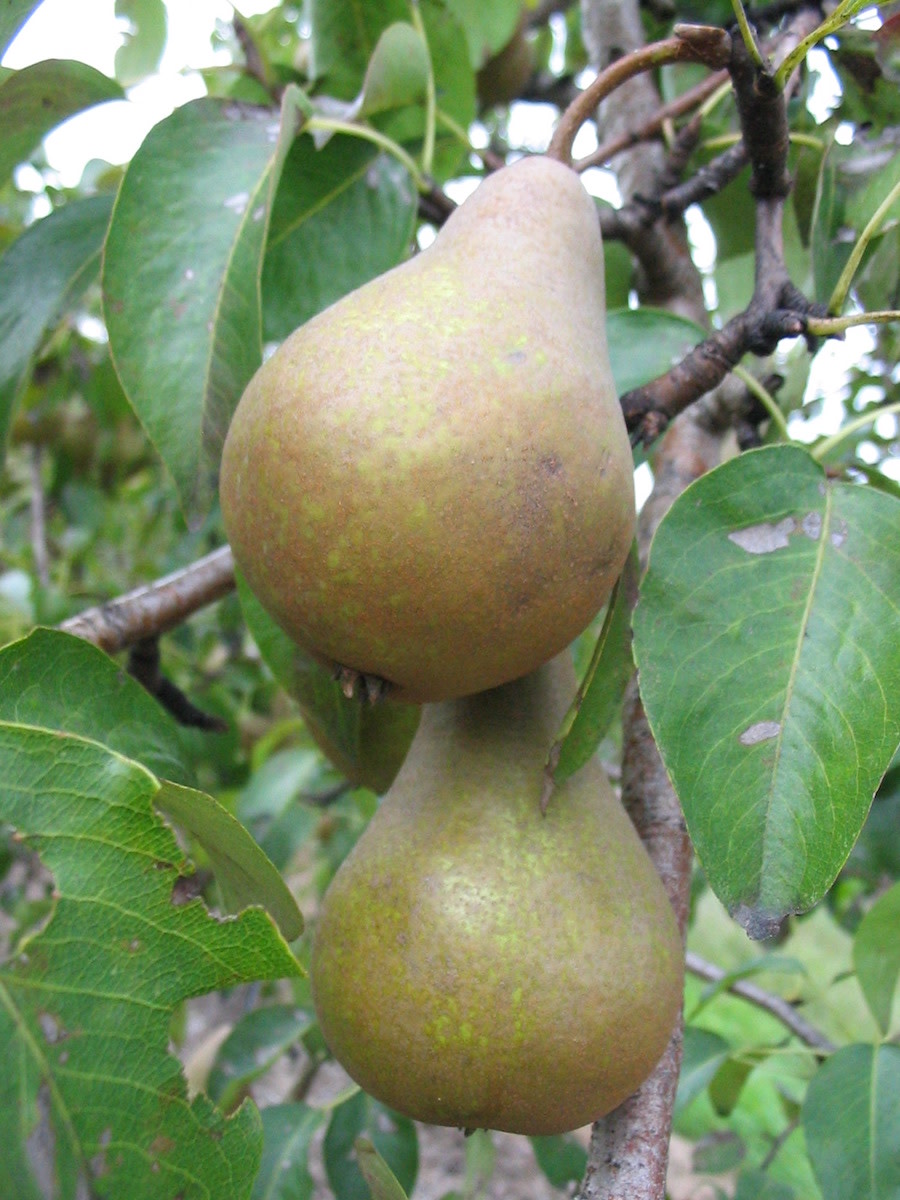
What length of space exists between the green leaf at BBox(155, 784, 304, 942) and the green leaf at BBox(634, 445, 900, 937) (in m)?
0.25

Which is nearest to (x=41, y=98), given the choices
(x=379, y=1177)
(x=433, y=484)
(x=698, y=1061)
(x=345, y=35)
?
(x=345, y=35)

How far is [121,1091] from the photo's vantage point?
20.9 inches

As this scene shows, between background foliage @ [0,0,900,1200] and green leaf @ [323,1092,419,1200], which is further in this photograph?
green leaf @ [323,1092,419,1200]

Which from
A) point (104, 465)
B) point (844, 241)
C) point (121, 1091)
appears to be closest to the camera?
point (121, 1091)

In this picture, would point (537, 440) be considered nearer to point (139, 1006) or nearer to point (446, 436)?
point (446, 436)

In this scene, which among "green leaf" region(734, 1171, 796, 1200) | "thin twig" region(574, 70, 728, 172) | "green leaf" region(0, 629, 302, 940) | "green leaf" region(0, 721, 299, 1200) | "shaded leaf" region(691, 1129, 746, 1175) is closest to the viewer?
"green leaf" region(0, 721, 299, 1200)

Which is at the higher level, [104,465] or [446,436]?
[446,436]

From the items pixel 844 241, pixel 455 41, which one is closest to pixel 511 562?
pixel 844 241

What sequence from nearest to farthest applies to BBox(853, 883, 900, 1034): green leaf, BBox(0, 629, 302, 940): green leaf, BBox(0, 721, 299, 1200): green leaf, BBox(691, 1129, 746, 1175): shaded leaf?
1. BBox(0, 721, 299, 1200): green leaf
2. BBox(0, 629, 302, 940): green leaf
3. BBox(853, 883, 900, 1034): green leaf
4. BBox(691, 1129, 746, 1175): shaded leaf

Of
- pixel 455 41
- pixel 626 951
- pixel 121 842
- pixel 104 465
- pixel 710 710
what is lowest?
pixel 104 465

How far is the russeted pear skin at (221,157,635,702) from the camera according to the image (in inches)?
24.3

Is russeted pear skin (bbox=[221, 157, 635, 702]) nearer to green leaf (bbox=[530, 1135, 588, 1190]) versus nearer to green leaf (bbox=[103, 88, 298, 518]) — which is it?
green leaf (bbox=[103, 88, 298, 518])

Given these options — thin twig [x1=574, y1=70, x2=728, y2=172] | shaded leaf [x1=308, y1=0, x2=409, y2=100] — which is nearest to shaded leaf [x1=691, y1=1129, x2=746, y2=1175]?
thin twig [x1=574, y1=70, x2=728, y2=172]

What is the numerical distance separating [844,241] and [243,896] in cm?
85
